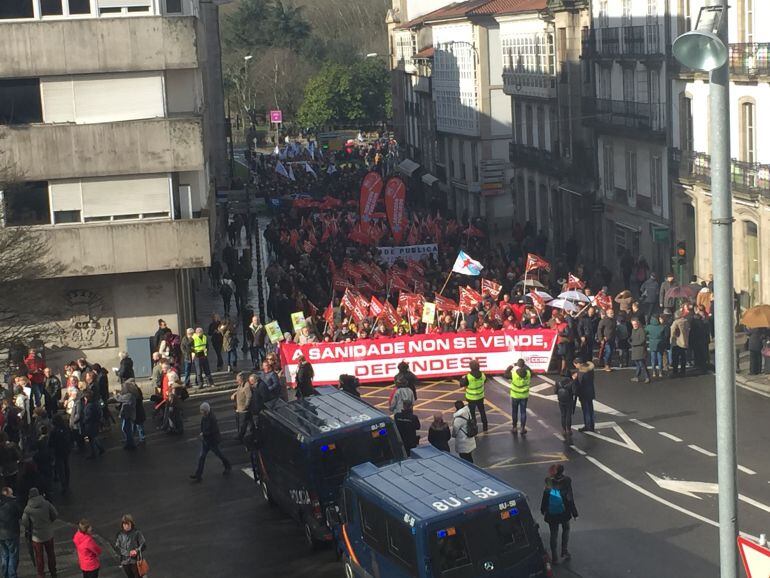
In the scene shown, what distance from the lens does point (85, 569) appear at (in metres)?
17.4

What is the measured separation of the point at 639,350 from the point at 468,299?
18.7 feet

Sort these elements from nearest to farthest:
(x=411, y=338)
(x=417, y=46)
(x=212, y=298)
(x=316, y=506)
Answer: (x=316, y=506) < (x=411, y=338) < (x=212, y=298) < (x=417, y=46)

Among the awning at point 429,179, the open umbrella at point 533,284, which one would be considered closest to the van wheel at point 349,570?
the open umbrella at point 533,284

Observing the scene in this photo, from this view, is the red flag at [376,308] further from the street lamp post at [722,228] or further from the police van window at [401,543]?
the street lamp post at [722,228]

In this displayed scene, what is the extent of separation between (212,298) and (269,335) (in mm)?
14850

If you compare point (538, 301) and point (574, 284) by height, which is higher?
point (574, 284)

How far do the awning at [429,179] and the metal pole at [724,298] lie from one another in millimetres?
70459

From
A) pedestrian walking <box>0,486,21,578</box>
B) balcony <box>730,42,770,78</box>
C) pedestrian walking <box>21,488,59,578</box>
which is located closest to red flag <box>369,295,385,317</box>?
balcony <box>730,42,770,78</box>

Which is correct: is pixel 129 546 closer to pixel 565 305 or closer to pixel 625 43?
pixel 565 305

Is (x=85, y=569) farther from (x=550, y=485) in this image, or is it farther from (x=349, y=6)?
(x=349, y=6)

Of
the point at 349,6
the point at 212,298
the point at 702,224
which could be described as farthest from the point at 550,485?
the point at 349,6

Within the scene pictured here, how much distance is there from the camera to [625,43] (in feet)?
158

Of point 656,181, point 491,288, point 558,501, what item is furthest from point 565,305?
point 558,501

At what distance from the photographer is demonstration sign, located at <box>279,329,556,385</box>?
3033 centimetres
